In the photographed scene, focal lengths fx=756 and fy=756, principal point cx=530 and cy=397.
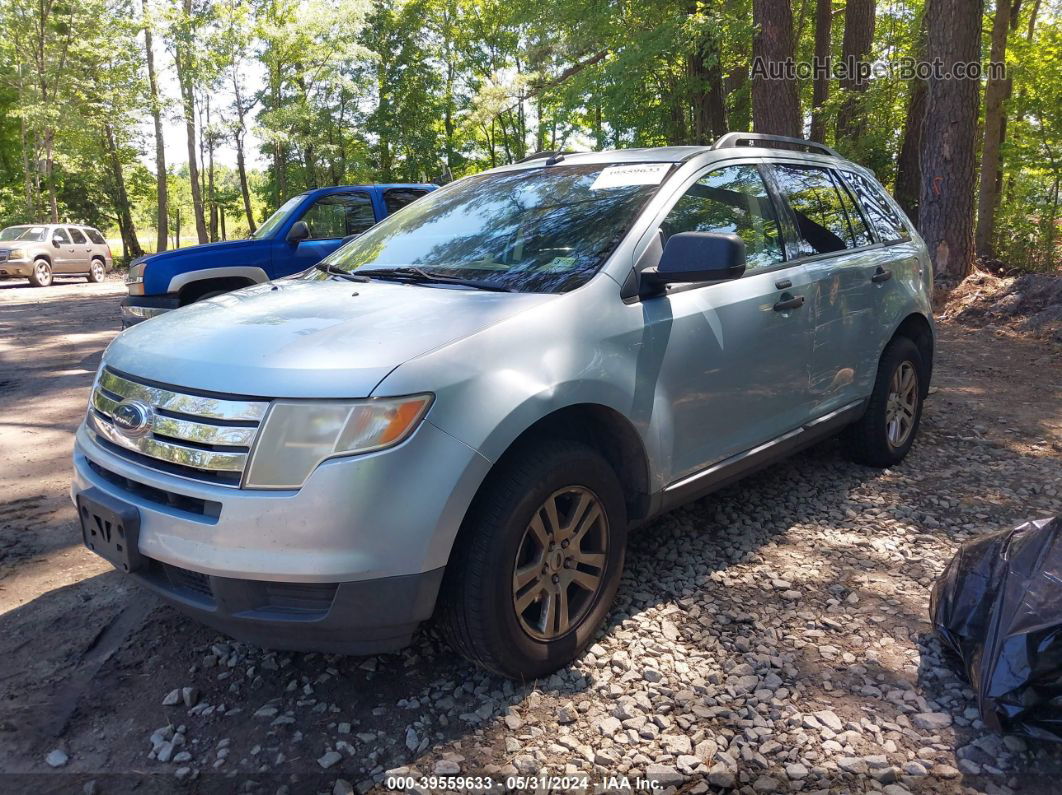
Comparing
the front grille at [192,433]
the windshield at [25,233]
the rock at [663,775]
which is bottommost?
the rock at [663,775]

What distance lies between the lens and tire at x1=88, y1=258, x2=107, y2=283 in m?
22.0

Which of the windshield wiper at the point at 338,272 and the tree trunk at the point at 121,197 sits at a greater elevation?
the tree trunk at the point at 121,197

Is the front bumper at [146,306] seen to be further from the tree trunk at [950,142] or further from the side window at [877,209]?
the tree trunk at [950,142]

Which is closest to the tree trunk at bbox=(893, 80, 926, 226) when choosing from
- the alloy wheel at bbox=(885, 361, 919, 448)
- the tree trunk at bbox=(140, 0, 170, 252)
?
the alloy wheel at bbox=(885, 361, 919, 448)

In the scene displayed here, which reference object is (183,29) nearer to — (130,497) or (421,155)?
(421,155)

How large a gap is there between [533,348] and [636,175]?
1.27 metres

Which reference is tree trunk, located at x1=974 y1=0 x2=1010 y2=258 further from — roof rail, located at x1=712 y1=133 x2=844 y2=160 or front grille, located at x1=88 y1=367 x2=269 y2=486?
front grille, located at x1=88 y1=367 x2=269 y2=486

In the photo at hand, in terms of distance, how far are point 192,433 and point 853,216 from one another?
369 centimetres

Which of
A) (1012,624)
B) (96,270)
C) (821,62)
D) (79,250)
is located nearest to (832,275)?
(1012,624)

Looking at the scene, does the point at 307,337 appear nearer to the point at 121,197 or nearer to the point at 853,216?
the point at 853,216

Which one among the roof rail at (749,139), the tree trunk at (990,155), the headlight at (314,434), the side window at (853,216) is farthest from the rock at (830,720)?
the tree trunk at (990,155)

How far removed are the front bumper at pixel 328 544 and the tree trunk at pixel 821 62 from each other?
15.4m

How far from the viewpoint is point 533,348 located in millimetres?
2434

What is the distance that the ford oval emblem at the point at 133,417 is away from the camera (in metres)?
2.33
